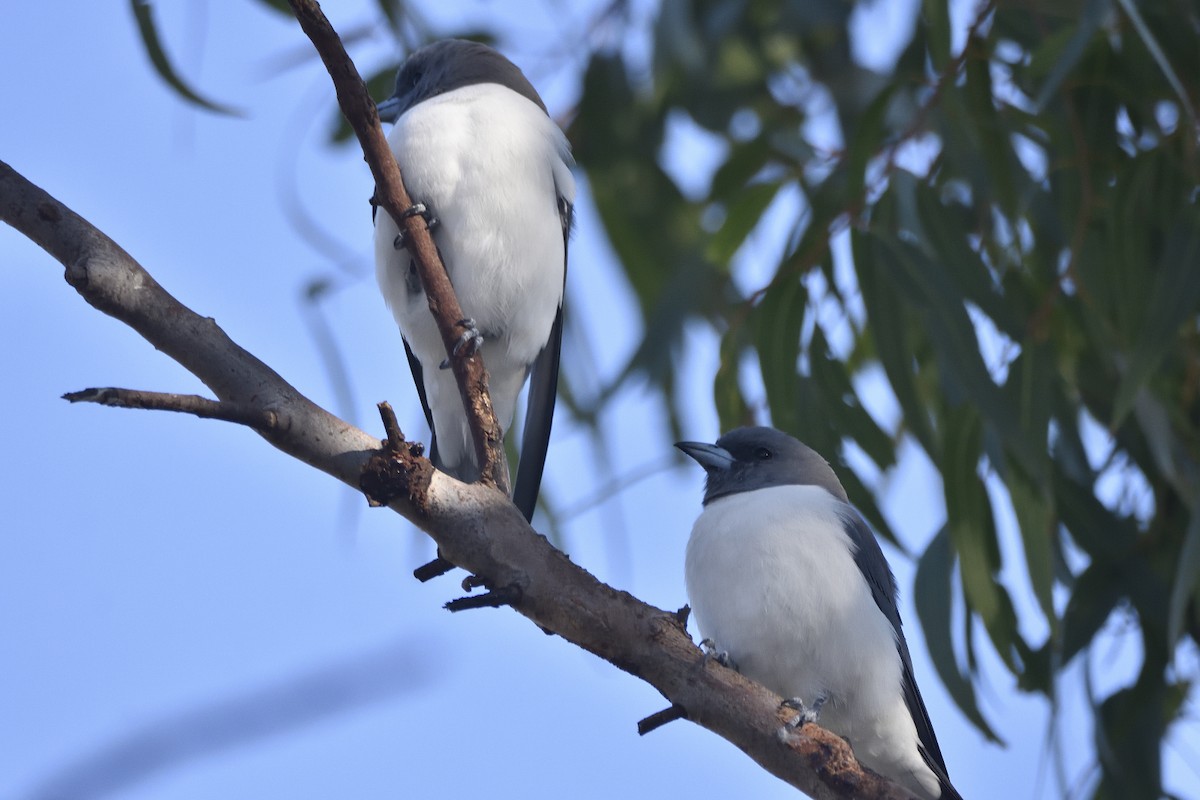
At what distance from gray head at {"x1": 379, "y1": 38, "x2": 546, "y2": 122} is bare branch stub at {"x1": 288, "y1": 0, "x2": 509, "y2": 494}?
106cm

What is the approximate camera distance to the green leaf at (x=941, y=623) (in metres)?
2.66

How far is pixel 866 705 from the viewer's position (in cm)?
236

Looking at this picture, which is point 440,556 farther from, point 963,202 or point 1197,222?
point 963,202

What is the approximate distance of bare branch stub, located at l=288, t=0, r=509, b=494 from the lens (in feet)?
5.96

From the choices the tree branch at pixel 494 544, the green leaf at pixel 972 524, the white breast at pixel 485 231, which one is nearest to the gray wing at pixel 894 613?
the green leaf at pixel 972 524

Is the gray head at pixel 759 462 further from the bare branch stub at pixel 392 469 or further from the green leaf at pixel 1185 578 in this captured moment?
the bare branch stub at pixel 392 469

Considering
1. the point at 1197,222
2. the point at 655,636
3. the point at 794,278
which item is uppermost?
the point at 794,278

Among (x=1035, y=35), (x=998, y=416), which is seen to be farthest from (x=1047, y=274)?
(x=998, y=416)

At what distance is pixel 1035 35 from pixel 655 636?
78.2 inches

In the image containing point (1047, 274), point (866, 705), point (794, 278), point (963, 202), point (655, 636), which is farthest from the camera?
point (963, 202)

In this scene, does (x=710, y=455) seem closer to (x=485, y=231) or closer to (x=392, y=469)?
(x=485, y=231)

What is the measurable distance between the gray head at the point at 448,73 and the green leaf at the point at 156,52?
1.55 feet

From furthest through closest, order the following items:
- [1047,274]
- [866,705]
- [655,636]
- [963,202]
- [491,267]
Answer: [963,202] < [1047,274] < [491,267] < [866,705] < [655,636]

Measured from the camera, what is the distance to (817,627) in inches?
92.5
